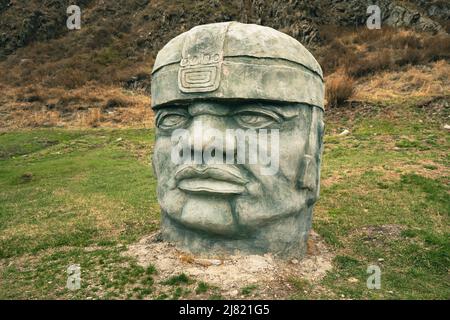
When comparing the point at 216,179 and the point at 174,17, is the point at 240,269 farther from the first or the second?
the point at 174,17

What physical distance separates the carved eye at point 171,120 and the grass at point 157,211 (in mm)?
1830

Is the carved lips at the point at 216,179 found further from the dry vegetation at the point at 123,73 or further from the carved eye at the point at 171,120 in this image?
the dry vegetation at the point at 123,73

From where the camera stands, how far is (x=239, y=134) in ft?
16.8

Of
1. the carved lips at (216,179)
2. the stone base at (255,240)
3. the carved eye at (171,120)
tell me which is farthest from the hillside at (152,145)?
the carved eye at (171,120)

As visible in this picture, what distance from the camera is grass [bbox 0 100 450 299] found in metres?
5.23

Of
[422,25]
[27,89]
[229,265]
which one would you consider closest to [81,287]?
[229,265]

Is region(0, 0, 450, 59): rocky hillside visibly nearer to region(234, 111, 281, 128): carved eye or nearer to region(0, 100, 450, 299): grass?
region(0, 100, 450, 299): grass

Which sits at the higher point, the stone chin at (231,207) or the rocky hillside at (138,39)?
the rocky hillside at (138,39)

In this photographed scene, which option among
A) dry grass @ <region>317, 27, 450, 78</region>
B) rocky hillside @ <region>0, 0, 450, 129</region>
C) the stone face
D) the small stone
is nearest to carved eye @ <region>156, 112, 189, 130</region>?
the stone face

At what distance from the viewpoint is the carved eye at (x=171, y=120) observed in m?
5.47

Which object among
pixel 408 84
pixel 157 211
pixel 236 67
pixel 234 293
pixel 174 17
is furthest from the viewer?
pixel 174 17

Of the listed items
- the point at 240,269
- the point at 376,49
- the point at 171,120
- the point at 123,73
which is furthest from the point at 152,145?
Result: the point at 376,49

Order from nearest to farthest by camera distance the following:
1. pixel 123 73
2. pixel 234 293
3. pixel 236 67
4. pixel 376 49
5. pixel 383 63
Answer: pixel 234 293 → pixel 236 67 → pixel 383 63 → pixel 376 49 → pixel 123 73

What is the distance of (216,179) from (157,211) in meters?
4.04
